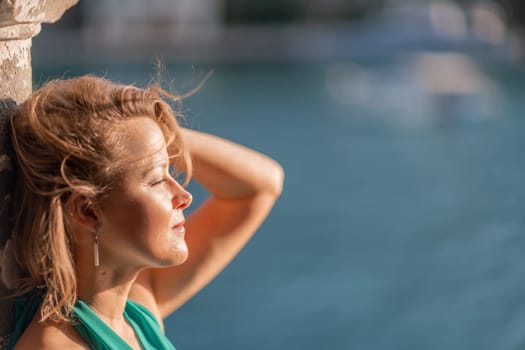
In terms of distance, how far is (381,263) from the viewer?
6969mm

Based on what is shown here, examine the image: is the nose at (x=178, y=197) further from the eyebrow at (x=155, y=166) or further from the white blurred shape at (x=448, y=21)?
the white blurred shape at (x=448, y=21)

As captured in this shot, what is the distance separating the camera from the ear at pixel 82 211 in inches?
54.9

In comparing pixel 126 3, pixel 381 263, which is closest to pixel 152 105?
pixel 381 263

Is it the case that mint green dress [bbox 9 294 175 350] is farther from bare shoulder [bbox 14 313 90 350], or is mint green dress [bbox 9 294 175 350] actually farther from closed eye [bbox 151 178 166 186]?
closed eye [bbox 151 178 166 186]

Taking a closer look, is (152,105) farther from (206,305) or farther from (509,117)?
(509,117)

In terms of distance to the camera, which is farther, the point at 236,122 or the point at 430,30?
the point at 430,30

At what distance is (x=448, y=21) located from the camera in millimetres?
17641

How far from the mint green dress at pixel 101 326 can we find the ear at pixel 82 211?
13 cm

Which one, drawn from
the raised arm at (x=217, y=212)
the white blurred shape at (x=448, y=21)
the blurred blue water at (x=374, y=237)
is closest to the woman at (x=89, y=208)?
the raised arm at (x=217, y=212)

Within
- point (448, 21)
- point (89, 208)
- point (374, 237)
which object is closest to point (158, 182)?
point (89, 208)

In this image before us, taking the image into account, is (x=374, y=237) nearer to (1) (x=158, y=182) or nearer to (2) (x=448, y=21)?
(1) (x=158, y=182)

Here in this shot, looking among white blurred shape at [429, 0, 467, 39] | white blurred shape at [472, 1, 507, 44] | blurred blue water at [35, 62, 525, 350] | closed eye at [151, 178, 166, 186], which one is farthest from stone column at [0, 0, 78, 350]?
white blurred shape at [472, 1, 507, 44]

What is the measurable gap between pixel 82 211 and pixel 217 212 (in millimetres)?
513

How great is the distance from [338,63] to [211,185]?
1494 centimetres
